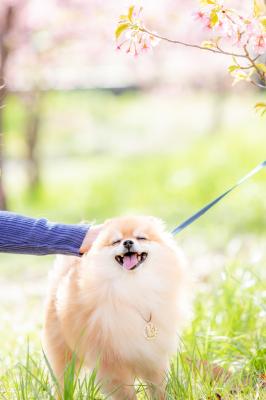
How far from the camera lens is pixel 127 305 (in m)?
2.95

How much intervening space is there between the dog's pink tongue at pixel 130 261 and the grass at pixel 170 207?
43 centimetres

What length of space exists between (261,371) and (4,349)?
142 cm

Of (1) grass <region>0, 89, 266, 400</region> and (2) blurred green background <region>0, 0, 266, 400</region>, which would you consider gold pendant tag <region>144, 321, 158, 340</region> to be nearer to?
(1) grass <region>0, 89, 266, 400</region>

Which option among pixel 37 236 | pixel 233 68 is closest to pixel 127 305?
pixel 37 236

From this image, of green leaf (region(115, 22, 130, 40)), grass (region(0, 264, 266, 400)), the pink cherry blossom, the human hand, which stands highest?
green leaf (region(115, 22, 130, 40))

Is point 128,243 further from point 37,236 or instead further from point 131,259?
point 37,236

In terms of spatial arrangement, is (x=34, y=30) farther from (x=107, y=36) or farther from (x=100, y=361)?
(x=100, y=361)

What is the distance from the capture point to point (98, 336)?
2.94 meters

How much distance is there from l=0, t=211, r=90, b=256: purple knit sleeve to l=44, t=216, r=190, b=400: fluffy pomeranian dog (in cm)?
9

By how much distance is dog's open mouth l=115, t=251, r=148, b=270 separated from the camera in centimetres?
291

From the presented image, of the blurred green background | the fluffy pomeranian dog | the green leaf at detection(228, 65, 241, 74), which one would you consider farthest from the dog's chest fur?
the green leaf at detection(228, 65, 241, 74)

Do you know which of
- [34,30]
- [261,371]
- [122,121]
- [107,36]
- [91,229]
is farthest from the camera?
[122,121]

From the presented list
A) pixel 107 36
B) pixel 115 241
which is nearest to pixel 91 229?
pixel 115 241

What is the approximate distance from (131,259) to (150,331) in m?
0.30
